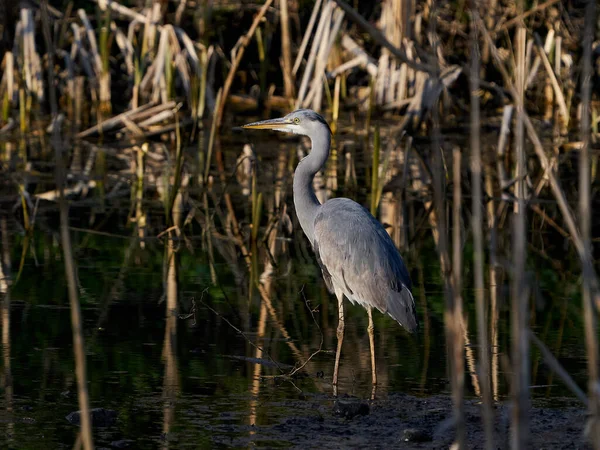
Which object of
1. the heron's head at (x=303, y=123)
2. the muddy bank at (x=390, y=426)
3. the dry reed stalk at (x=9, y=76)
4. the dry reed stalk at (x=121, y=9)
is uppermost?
the dry reed stalk at (x=121, y=9)

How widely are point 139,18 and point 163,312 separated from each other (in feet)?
22.7

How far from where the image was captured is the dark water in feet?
14.3

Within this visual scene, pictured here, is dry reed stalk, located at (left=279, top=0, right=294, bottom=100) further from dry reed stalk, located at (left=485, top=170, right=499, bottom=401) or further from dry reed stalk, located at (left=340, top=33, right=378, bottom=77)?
dry reed stalk, located at (left=485, top=170, right=499, bottom=401)

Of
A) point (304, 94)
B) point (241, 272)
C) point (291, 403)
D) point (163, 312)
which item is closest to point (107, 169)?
point (304, 94)

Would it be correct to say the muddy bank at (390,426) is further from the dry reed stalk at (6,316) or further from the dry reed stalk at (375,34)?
the dry reed stalk at (375,34)

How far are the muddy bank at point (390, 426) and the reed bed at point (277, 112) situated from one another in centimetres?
33

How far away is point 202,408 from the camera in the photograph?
4434 mm

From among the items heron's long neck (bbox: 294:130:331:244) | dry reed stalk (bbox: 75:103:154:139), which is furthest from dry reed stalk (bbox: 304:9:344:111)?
heron's long neck (bbox: 294:130:331:244)

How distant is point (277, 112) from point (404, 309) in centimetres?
799

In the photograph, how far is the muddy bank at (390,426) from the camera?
162 inches

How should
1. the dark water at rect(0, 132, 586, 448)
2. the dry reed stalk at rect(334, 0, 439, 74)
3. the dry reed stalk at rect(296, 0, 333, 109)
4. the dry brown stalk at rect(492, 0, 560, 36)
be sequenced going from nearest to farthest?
the dry reed stalk at rect(334, 0, 439, 74) < the dry brown stalk at rect(492, 0, 560, 36) < the dark water at rect(0, 132, 586, 448) < the dry reed stalk at rect(296, 0, 333, 109)

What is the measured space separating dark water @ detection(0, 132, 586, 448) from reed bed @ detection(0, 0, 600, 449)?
8 centimetres

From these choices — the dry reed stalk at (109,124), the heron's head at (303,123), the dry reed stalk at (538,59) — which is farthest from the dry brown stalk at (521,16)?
the dry reed stalk at (109,124)

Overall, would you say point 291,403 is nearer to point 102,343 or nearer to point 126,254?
point 102,343
